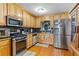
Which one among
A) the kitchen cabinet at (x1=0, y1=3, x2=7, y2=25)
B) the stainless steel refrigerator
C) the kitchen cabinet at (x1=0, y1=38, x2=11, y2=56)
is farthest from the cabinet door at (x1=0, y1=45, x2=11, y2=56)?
the stainless steel refrigerator

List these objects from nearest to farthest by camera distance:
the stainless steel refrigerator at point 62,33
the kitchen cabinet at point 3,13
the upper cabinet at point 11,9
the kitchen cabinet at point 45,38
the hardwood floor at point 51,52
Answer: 1. the kitchen cabinet at point 3,13
2. the upper cabinet at point 11,9
3. the hardwood floor at point 51,52
4. the stainless steel refrigerator at point 62,33
5. the kitchen cabinet at point 45,38

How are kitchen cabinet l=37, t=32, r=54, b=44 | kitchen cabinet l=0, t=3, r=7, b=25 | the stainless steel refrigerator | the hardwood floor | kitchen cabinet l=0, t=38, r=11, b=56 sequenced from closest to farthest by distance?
kitchen cabinet l=0, t=38, r=11, b=56 → kitchen cabinet l=0, t=3, r=7, b=25 → the hardwood floor → the stainless steel refrigerator → kitchen cabinet l=37, t=32, r=54, b=44

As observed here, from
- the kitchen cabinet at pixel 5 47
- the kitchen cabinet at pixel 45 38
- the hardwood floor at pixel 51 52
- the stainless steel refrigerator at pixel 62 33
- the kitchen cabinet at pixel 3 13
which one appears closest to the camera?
the kitchen cabinet at pixel 5 47

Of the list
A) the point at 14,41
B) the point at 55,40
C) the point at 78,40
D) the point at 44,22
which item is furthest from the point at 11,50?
the point at 44,22

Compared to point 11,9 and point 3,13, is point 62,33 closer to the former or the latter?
point 11,9

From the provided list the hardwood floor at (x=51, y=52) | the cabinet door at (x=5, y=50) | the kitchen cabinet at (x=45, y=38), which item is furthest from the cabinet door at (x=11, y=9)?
the kitchen cabinet at (x=45, y=38)

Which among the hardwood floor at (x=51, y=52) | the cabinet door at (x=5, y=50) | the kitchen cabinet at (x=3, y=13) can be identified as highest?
the kitchen cabinet at (x=3, y=13)

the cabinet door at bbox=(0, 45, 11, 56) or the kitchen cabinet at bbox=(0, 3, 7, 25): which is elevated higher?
the kitchen cabinet at bbox=(0, 3, 7, 25)

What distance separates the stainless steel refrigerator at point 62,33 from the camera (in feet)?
16.0

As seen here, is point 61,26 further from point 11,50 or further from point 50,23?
point 11,50

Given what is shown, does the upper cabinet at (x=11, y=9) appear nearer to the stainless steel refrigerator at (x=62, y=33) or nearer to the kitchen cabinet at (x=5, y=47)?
the kitchen cabinet at (x=5, y=47)

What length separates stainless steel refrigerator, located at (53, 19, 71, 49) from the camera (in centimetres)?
489

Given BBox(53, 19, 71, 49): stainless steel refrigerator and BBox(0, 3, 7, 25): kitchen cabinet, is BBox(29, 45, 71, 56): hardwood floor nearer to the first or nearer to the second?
BBox(53, 19, 71, 49): stainless steel refrigerator

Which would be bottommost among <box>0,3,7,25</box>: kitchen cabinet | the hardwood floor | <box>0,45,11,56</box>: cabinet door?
the hardwood floor
